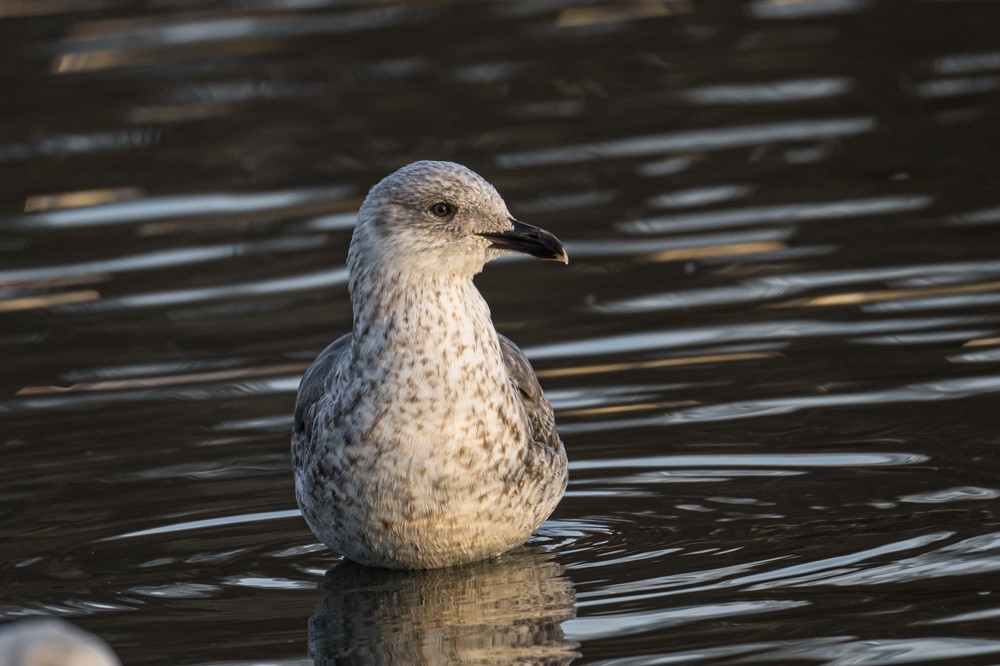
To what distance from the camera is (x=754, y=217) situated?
38.4ft

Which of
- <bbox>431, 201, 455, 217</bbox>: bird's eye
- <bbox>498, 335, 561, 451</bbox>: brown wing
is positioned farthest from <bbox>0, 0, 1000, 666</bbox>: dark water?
<bbox>431, 201, 455, 217</bbox>: bird's eye

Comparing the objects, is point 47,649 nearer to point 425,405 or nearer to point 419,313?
point 425,405

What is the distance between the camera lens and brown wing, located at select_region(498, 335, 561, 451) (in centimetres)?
800

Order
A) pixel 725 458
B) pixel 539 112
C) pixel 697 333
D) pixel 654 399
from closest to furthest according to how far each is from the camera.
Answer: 1. pixel 725 458
2. pixel 654 399
3. pixel 697 333
4. pixel 539 112

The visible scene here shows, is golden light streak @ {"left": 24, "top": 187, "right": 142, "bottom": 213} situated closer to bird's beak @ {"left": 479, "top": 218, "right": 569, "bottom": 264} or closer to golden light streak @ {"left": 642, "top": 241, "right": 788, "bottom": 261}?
golden light streak @ {"left": 642, "top": 241, "right": 788, "bottom": 261}

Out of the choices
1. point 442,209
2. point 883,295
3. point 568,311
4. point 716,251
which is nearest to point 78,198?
point 568,311

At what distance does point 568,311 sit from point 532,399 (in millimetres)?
2558

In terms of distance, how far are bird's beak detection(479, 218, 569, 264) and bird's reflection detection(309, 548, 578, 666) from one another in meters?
1.21

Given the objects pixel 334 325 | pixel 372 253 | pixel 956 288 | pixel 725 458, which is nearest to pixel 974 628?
pixel 725 458

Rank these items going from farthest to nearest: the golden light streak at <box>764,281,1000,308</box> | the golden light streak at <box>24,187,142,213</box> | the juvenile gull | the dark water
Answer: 1. the golden light streak at <box>24,187,142,213</box>
2. the golden light streak at <box>764,281,1000,308</box>
3. the juvenile gull
4. the dark water

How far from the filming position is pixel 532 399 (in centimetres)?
822

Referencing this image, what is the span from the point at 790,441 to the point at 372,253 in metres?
2.20

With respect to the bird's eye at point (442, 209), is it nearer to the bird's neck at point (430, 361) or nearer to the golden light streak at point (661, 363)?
the bird's neck at point (430, 361)

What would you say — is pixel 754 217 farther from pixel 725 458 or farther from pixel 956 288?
pixel 725 458
